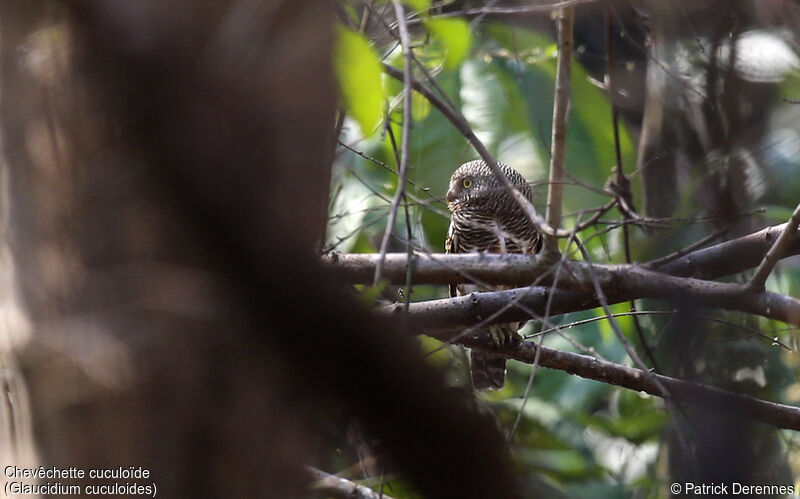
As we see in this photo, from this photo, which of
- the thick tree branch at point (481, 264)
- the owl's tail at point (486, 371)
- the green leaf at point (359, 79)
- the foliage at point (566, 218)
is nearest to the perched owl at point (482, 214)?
the foliage at point (566, 218)

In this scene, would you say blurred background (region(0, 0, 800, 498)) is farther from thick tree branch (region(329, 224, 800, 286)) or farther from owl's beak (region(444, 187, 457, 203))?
owl's beak (region(444, 187, 457, 203))

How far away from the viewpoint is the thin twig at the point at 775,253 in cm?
224

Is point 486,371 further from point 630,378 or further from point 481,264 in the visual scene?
point 481,264

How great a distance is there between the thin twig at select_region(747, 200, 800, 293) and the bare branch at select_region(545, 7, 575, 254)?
63cm

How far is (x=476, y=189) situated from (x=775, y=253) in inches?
97.0

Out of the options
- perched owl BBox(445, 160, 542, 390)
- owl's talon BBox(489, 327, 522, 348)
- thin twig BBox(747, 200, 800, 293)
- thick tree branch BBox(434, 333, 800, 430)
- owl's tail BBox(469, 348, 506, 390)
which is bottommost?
owl's tail BBox(469, 348, 506, 390)

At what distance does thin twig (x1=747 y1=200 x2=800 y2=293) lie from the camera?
2240 mm

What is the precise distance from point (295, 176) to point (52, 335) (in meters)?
0.42

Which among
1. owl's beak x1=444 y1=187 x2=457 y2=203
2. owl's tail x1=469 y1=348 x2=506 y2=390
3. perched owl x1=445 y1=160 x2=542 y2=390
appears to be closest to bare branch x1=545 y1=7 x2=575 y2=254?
perched owl x1=445 y1=160 x2=542 y2=390

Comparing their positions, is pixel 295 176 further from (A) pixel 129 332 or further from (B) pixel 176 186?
(A) pixel 129 332

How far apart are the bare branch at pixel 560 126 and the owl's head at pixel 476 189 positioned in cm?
211

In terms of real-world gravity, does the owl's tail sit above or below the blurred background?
below

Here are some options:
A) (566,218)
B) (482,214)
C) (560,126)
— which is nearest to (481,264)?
(560,126)

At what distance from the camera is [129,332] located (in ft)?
3.59
